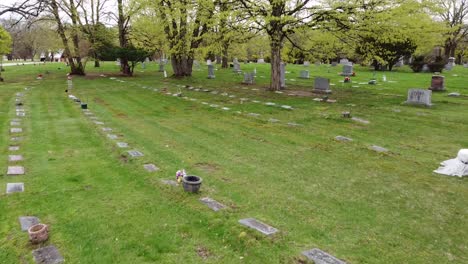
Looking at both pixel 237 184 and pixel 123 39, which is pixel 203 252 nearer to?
pixel 237 184

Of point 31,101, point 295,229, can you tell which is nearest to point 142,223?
point 295,229

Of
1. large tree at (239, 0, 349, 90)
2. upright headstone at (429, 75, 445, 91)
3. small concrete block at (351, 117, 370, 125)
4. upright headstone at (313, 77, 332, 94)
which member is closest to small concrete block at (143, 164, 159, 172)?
small concrete block at (351, 117, 370, 125)

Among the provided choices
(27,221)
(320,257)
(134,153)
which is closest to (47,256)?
(27,221)

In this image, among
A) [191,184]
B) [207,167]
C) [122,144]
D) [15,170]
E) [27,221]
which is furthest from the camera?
[122,144]

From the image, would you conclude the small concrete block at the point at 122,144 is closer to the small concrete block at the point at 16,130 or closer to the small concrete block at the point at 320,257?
the small concrete block at the point at 16,130

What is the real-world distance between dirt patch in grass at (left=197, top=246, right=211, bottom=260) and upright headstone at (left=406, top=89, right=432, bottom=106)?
12.9 m

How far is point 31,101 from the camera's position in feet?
54.5

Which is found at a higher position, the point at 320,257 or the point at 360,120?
the point at 360,120

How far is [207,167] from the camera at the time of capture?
7.73 meters

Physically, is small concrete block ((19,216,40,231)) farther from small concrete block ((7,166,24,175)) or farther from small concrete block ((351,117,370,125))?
small concrete block ((351,117,370,125))

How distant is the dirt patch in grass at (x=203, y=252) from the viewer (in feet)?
14.2

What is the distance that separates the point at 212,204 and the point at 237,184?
1.07 m

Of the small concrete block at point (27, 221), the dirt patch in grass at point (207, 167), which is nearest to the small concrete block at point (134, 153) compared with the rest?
the dirt patch in grass at point (207, 167)

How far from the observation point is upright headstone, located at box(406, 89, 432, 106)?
14383 millimetres
